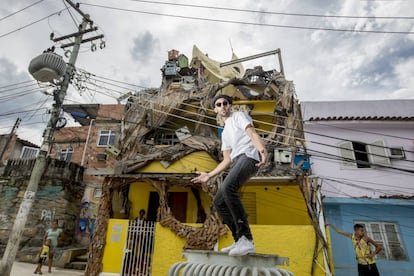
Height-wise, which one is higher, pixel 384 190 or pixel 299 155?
pixel 299 155

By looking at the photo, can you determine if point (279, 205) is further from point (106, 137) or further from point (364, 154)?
point (106, 137)

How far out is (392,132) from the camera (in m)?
10.3

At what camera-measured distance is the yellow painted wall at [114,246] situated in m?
8.38

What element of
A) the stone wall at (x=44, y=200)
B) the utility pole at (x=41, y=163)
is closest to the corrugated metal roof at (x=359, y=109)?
the utility pole at (x=41, y=163)

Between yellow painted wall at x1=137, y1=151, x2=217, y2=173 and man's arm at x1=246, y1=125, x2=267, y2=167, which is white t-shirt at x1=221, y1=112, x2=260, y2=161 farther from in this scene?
yellow painted wall at x1=137, y1=151, x2=217, y2=173

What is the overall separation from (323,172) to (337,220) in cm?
199

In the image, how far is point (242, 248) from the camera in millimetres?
2396

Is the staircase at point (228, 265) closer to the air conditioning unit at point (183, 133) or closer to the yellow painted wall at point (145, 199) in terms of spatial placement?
the air conditioning unit at point (183, 133)

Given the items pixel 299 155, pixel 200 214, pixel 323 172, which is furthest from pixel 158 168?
pixel 323 172

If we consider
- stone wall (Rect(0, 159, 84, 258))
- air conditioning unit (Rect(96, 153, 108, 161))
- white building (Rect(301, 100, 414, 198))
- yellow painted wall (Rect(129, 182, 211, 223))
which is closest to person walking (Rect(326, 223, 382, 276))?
white building (Rect(301, 100, 414, 198))

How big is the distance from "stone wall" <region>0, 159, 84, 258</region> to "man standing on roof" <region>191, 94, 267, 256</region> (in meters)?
14.3

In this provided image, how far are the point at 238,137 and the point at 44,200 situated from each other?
599 inches

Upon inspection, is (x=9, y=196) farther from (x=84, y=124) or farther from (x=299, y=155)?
(x=299, y=155)

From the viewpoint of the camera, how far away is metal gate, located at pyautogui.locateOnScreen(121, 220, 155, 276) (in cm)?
821
